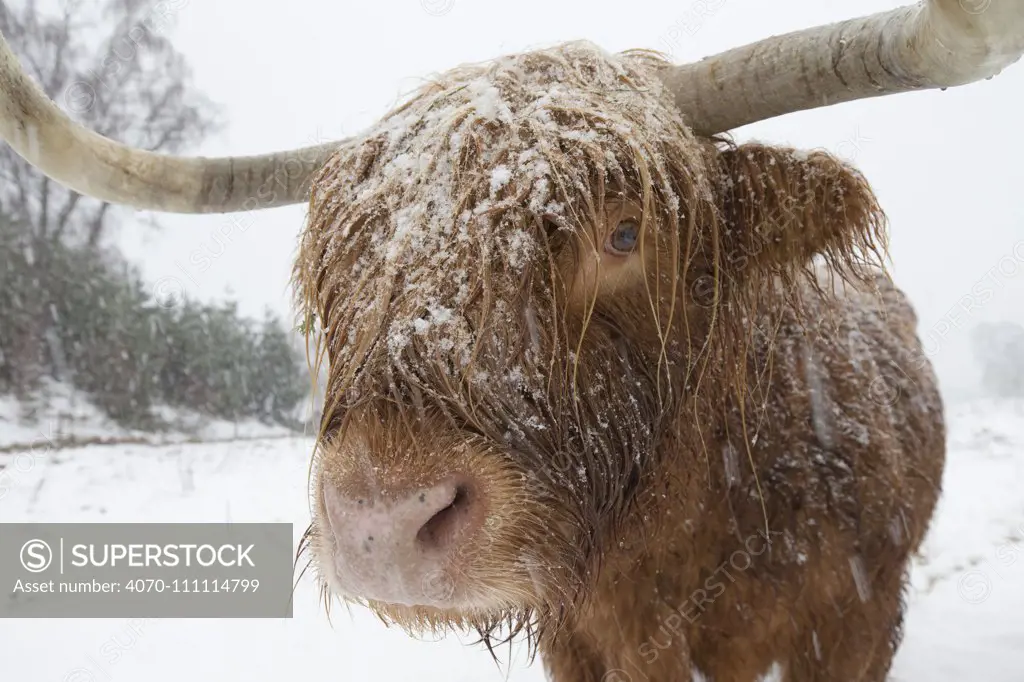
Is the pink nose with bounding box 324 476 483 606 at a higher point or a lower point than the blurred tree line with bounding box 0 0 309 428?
higher

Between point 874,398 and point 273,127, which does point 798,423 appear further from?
point 273,127

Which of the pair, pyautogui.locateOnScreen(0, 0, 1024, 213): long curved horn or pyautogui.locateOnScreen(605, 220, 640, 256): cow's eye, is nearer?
pyautogui.locateOnScreen(0, 0, 1024, 213): long curved horn

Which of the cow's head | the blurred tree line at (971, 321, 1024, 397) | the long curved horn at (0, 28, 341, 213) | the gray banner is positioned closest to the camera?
the cow's head

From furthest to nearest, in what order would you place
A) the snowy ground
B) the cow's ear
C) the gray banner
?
the gray banner, the snowy ground, the cow's ear

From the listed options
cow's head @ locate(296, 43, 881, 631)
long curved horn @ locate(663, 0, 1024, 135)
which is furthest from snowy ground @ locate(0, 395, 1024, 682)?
long curved horn @ locate(663, 0, 1024, 135)

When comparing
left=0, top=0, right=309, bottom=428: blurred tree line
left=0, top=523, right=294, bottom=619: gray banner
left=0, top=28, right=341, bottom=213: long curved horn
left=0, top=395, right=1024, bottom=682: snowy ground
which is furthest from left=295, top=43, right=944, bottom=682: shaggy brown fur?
left=0, top=0, right=309, bottom=428: blurred tree line

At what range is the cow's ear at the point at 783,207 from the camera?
191 centimetres

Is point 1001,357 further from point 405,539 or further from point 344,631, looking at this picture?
point 405,539

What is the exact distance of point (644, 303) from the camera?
182 centimetres

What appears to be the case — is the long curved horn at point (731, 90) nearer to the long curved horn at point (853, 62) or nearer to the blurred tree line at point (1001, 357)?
the long curved horn at point (853, 62)

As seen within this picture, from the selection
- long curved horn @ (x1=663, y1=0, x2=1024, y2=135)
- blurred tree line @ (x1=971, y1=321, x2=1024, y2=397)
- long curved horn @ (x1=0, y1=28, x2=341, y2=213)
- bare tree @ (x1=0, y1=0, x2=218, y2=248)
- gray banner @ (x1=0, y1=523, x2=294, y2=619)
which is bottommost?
blurred tree line @ (x1=971, y1=321, x2=1024, y2=397)

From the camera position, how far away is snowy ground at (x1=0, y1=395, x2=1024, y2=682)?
4387 millimetres

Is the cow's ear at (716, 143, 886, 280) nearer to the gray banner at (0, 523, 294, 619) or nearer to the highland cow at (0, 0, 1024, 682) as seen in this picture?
the highland cow at (0, 0, 1024, 682)

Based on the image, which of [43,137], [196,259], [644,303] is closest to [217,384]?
[196,259]
